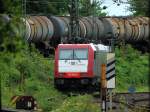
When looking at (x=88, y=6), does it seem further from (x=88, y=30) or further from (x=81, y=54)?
(x=81, y=54)

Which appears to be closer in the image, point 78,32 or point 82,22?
point 78,32

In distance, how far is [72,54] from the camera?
2986cm

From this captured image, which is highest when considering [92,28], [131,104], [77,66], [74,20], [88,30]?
[74,20]

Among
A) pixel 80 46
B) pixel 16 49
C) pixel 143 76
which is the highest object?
pixel 16 49

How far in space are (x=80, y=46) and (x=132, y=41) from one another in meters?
17.3

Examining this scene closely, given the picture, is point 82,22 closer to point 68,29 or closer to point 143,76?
point 68,29

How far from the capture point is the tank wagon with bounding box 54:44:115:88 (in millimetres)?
29438

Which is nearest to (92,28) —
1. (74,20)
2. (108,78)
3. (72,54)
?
(74,20)

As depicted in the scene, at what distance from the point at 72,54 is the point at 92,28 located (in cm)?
1380

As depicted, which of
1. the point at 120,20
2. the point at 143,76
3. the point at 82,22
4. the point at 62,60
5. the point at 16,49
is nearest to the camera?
the point at 16,49

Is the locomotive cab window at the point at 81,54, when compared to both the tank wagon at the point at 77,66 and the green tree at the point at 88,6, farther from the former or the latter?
the green tree at the point at 88,6

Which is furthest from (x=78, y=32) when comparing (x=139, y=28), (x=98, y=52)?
(x=98, y=52)

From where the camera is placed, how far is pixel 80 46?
29891 millimetres

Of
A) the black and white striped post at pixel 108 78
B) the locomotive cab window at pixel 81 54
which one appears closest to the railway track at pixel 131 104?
the black and white striped post at pixel 108 78
